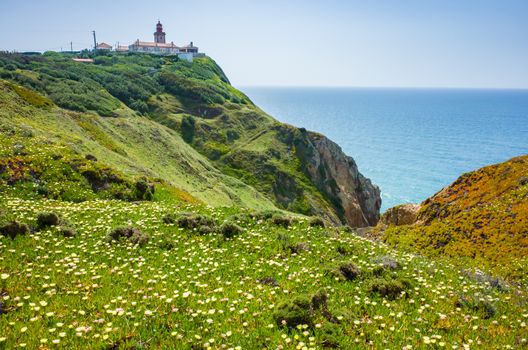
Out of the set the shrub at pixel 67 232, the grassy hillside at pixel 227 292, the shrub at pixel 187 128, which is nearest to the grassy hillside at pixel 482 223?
the grassy hillside at pixel 227 292

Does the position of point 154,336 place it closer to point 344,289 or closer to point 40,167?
point 344,289

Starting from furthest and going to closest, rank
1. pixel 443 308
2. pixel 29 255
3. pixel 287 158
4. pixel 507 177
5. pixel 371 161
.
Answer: pixel 371 161
pixel 287 158
pixel 507 177
pixel 29 255
pixel 443 308

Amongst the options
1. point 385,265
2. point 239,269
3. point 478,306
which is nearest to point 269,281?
point 239,269

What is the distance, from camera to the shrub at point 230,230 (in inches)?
672

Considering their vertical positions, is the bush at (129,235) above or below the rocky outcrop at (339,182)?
above

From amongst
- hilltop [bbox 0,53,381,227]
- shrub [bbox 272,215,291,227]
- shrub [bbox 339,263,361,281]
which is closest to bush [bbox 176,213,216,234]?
shrub [bbox 272,215,291,227]

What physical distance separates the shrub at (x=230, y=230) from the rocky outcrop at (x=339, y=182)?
223 ft

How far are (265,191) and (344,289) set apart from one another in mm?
67910

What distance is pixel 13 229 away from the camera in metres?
15.0

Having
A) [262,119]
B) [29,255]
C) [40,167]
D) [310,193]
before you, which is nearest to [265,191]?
[310,193]

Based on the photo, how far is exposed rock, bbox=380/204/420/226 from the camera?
1115 inches

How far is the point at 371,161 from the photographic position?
180125 mm

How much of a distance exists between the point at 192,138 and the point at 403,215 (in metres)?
70.0

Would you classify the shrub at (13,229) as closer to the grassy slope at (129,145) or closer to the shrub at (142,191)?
the shrub at (142,191)
